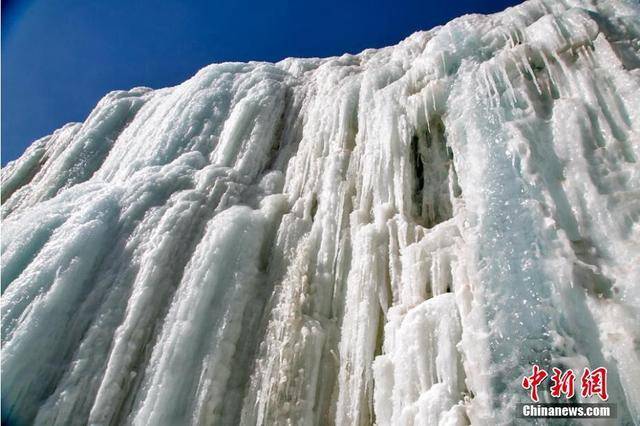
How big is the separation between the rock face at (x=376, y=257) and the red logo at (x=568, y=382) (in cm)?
6

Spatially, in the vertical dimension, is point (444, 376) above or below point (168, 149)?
below

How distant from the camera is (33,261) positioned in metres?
5.85

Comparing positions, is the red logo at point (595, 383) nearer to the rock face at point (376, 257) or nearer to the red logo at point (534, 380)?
the rock face at point (376, 257)

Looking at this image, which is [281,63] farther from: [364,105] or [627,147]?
[627,147]

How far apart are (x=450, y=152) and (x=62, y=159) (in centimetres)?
686

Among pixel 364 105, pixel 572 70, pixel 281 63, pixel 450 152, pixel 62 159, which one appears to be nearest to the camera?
pixel 572 70

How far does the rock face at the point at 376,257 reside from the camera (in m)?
4.08

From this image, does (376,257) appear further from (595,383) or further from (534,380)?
(595,383)

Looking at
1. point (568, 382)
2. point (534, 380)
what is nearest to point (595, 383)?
point (568, 382)

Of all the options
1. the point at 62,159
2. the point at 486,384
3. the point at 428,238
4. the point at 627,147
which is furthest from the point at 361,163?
the point at 62,159

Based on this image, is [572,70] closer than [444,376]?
No

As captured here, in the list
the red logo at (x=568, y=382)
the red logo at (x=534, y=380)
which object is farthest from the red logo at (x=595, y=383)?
the red logo at (x=534, y=380)

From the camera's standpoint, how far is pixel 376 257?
5.64 m

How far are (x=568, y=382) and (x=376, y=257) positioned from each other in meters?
2.46
